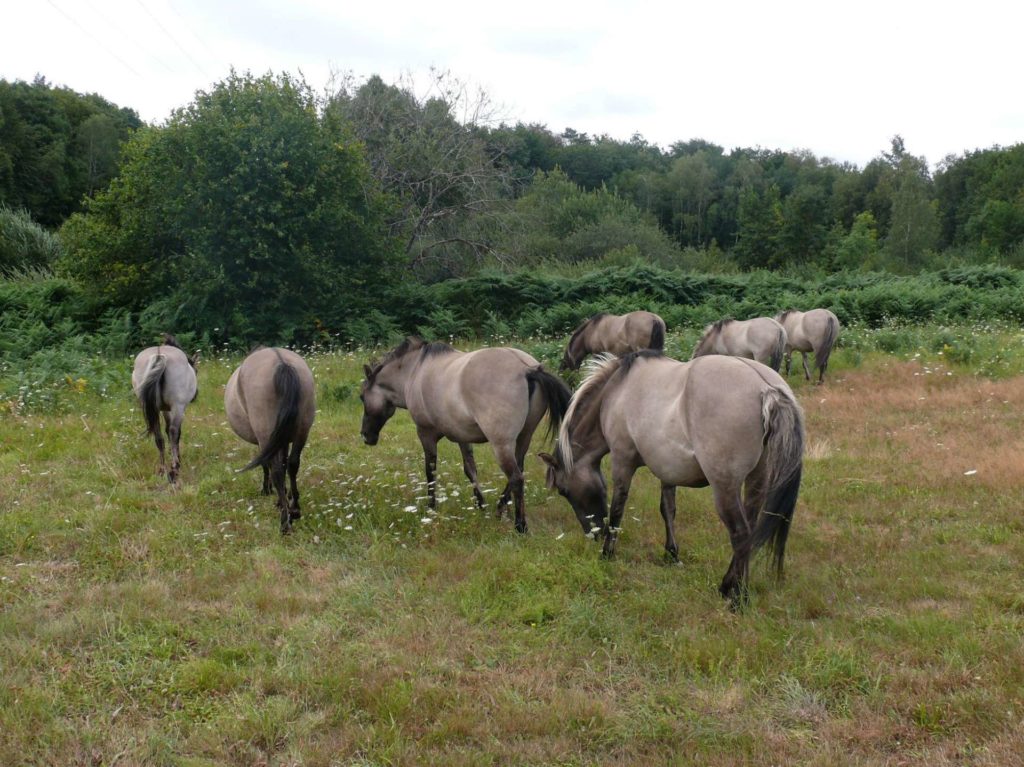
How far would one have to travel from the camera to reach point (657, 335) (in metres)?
14.3

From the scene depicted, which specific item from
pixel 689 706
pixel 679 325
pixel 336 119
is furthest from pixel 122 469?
pixel 679 325

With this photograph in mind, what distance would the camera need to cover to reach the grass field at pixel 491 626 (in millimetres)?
3566

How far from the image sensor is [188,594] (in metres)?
5.36

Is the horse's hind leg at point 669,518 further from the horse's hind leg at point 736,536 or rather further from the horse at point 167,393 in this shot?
the horse at point 167,393

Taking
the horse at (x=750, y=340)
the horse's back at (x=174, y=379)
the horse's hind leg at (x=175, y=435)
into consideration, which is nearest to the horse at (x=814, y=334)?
the horse at (x=750, y=340)

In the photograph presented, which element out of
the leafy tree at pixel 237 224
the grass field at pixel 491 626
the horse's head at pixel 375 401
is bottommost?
the grass field at pixel 491 626

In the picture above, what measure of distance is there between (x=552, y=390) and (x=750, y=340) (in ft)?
26.2

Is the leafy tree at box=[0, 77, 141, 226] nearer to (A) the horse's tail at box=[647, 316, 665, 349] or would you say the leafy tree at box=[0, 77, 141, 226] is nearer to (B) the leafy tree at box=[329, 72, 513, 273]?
(B) the leafy tree at box=[329, 72, 513, 273]

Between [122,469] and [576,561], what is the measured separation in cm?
590

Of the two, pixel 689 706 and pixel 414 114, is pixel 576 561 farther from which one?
pixel 414 114

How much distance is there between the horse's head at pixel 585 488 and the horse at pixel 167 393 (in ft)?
14.9

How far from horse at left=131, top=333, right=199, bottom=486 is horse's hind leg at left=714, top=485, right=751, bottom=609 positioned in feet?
20.0

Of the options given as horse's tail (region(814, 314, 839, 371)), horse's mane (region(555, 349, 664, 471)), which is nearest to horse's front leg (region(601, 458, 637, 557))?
horse's mane (region(555, 349, 664, 471))

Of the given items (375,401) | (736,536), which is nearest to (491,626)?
(736,536)
